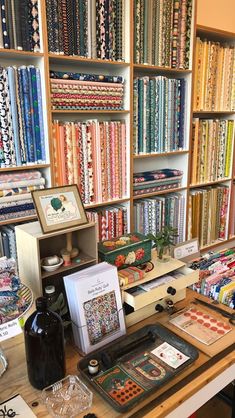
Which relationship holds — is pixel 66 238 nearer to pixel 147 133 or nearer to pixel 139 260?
pixel 139 260

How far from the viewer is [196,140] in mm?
2375

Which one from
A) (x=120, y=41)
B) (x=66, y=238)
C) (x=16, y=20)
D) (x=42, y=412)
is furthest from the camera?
(x=120, y=41)

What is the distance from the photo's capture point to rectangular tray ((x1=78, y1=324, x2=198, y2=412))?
0.86 m

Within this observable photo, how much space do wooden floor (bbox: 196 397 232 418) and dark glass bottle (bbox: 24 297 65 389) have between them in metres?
1.05

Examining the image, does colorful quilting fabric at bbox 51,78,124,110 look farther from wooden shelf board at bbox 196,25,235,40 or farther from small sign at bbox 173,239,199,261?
small sign at bbox 173,239,199,261

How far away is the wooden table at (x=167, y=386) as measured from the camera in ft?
2.74

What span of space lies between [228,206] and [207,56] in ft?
3.90

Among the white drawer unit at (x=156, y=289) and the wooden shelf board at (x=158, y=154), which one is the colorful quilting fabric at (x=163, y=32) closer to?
the wooden shelf board at (x=158, y=154)

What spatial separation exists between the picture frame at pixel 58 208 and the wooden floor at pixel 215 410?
1.18 meters

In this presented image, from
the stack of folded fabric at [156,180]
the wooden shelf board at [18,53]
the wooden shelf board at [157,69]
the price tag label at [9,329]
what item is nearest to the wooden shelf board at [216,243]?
the stack of folded fabric at [156,180]

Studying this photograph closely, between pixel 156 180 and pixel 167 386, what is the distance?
5.01ft

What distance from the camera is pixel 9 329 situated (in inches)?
35.3

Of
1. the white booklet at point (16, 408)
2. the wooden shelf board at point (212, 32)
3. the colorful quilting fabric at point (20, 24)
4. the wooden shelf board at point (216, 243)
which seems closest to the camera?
the white booklet at point (16, 408)

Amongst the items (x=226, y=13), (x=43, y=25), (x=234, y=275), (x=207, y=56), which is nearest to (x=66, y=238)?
(x=234, y=275)
